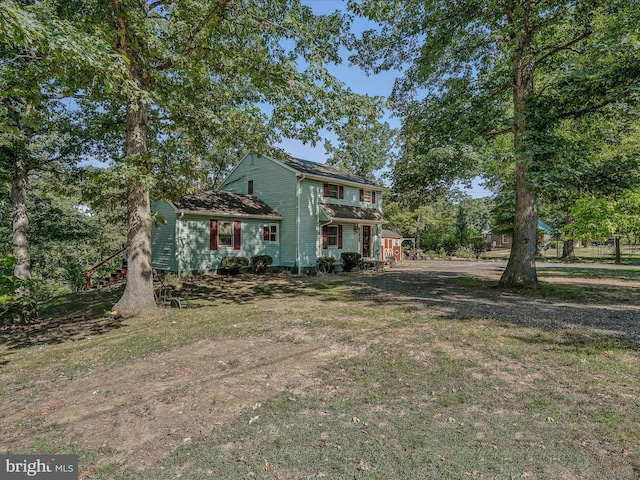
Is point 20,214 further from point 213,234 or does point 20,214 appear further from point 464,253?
point 464,253

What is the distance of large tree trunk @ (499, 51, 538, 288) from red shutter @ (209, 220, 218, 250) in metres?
12.8

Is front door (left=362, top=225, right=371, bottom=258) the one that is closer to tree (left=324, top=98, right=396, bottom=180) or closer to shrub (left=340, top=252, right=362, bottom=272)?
shrub (left=340, top=252, right=362, bottom=272)

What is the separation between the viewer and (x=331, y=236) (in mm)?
19531

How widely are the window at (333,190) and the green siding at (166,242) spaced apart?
8372 mm

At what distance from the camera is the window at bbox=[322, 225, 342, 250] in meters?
19.1

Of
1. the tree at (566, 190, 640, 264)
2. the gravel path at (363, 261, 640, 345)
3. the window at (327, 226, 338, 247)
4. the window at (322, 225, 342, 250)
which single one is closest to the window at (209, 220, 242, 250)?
the window at (322, 225, 342, 250)

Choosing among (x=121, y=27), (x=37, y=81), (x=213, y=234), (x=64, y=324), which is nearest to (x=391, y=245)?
(x=213, y=234)

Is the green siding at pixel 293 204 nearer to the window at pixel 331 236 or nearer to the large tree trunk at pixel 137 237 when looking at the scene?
the window at pixel 331 236

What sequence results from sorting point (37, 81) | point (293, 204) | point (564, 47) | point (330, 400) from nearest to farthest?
point (330, 400)
point (37, 81)
point (564, 47)
point (293, 204)

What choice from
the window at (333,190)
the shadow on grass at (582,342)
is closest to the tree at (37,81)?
the shadow on grass at (582,342)

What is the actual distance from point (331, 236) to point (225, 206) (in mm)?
6279

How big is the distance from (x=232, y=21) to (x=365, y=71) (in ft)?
22.5

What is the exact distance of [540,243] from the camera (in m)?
37.5

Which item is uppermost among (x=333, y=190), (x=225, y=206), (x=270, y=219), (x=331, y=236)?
(x=333, y=190)
